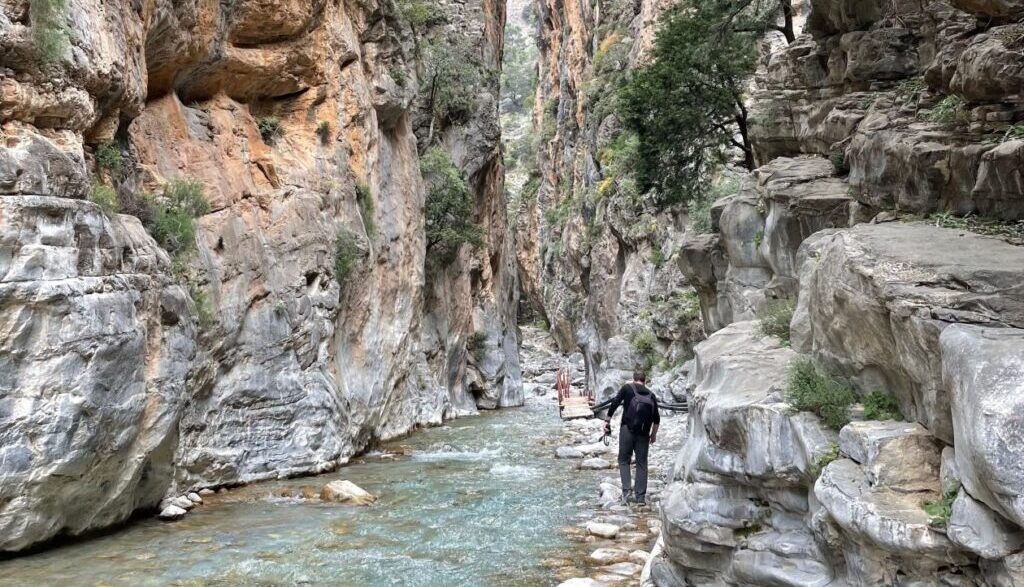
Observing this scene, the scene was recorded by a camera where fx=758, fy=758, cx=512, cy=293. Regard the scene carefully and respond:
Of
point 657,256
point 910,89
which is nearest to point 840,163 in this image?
point 910,89

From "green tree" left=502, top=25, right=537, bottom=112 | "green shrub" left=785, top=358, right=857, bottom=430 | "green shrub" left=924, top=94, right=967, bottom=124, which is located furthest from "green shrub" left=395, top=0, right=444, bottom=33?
"green tree" left=502, top=25, right=537, bottom=112

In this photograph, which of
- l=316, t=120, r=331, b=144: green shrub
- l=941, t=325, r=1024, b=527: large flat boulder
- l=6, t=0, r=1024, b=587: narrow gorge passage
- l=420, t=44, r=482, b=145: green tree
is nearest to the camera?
l=941, t=325, r=1024, b=527: large flat boulder

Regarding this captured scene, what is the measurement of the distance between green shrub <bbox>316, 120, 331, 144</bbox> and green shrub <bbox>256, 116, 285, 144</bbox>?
95 centimetres

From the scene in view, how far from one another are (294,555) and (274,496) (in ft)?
11.8

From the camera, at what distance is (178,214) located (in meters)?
12.6

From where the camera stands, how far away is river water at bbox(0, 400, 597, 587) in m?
7.93

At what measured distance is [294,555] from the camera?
871 centimetres

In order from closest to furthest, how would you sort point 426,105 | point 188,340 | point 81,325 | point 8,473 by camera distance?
point 8,473 → point 81,325 → point 188,340 → point 426,105

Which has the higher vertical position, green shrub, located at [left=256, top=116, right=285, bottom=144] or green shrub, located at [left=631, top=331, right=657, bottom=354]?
green shrub, located at [left=256, top=116, right=285, bottom=144]

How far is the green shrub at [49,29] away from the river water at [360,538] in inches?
228

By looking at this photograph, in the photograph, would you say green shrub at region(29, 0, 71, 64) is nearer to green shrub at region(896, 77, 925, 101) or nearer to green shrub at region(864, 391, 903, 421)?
green shrub at region(864, 391, 903, 421)

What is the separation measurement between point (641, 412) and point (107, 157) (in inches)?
339

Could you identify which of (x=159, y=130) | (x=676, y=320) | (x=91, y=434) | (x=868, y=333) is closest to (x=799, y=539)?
(x=868, y=333)

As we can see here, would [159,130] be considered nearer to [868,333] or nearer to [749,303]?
[749,303]
